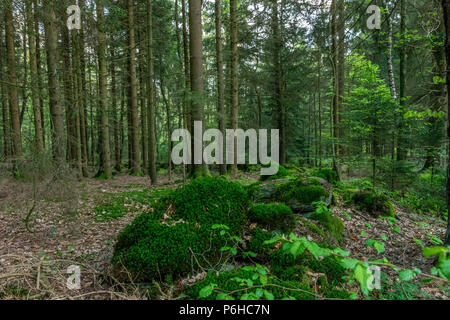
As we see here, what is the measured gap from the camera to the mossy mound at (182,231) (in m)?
2.72

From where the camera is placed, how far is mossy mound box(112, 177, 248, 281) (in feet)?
8.93

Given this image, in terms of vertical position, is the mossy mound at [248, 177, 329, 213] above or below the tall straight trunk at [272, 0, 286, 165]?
below

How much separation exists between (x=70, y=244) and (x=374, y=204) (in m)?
7.06

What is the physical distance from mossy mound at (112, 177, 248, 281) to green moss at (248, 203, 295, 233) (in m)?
0.24

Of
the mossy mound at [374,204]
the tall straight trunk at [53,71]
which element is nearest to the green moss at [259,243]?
the mossy mound at [374,204]

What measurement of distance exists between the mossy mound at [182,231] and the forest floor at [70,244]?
0.99 ft

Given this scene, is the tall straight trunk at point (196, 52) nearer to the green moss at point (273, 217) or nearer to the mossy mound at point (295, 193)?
the mossy mound at point (295, 193)

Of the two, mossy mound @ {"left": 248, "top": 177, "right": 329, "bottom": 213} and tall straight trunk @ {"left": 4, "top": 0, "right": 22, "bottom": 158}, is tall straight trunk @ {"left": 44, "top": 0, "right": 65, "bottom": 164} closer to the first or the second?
tall straight trunk @ {"left": 4, "top": 0, "right": 22, "bottom": 158}

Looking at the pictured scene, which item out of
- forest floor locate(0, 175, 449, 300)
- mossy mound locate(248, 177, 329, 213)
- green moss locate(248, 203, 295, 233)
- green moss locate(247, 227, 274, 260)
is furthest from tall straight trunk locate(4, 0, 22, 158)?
green moss locate(247, 227, 274, 260)

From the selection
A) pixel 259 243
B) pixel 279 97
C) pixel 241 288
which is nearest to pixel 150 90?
pixel 259 243

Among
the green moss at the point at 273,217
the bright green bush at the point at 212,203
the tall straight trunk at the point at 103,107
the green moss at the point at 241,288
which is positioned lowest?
the green moss at the point at 241,288

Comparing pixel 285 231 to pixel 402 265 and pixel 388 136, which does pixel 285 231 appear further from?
pixel 388 136

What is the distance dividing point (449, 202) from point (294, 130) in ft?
53.7
